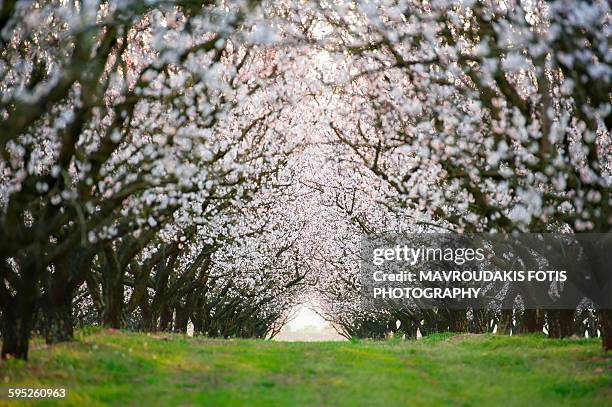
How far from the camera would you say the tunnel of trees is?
14789 mm

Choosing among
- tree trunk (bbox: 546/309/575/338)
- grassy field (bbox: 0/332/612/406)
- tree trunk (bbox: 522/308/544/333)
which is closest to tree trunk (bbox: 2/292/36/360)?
grassy field (bbox: 0/332/612/406)

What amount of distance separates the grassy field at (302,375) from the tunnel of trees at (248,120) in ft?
4.85

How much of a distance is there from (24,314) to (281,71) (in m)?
11.1

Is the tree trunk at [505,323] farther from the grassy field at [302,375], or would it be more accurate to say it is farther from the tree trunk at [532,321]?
the grassy field at [302,375]

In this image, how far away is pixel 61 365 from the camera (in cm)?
1460

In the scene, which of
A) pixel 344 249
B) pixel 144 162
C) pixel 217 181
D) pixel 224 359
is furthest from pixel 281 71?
pixel 344 249

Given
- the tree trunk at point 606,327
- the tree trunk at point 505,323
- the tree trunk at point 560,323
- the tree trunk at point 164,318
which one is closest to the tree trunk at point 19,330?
the tree trunk at point 606,327

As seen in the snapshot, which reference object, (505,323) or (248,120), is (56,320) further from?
(505,323)

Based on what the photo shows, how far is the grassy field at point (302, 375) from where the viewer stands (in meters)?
12.5

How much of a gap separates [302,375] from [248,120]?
41.7 feet

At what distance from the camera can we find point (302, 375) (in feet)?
49.9

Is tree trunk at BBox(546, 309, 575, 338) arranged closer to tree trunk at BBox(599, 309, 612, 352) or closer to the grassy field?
the grassy field

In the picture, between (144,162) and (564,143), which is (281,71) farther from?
(564,143)

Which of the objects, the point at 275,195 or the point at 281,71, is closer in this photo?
the point at 281,71
